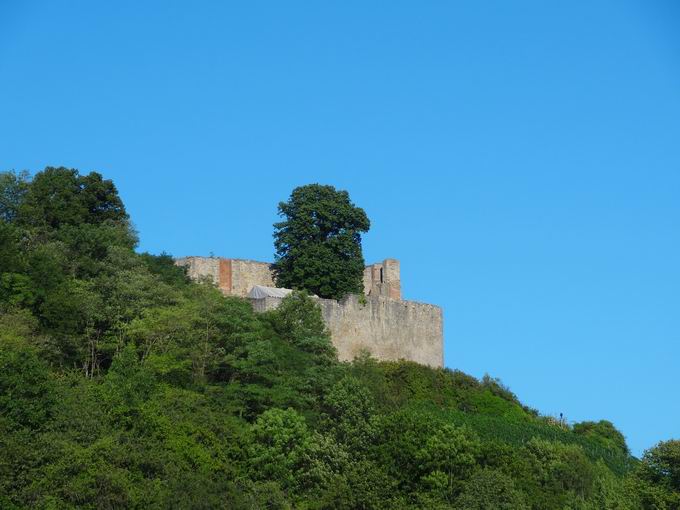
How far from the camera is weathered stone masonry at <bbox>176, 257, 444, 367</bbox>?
5938 cm

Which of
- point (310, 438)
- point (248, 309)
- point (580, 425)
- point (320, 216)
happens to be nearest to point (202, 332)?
point (248, 309)

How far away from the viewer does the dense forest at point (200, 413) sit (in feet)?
139

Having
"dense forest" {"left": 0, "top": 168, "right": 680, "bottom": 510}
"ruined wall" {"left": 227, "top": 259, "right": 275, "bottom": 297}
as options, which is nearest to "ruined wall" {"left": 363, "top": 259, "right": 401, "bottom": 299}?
"ruined wall" {"left": 227, "top": 259, "right": 275, "bottom": 297}

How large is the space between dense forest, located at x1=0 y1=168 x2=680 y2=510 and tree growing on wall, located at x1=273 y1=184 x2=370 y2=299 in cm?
652

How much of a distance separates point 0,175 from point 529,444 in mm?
21957

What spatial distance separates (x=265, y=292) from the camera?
6125cm

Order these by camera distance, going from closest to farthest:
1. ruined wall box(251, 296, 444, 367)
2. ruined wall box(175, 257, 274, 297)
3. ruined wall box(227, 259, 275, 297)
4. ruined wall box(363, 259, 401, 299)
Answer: ruined wall box(251, 296, 444, 367), ruined wall box(175, 257, 274, 297), ruined wall box(227, 259, 275, 297), ruined wall box(363, 259, 401, 299)

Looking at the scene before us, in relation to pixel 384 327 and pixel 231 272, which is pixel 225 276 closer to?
pixel 231 272

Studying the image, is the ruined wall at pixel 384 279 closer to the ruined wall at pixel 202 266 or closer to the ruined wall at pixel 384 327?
the ruined wall at pixel 384 327

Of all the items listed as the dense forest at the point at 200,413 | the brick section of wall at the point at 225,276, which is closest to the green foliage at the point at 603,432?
the dense forest at the point at 200,413

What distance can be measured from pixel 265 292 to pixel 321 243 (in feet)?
12.5

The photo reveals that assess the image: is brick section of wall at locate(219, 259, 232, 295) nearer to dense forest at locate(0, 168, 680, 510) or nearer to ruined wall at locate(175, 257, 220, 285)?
ruined wall at locate(175, 257, 220, 285)

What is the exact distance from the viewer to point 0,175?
5856 centimetres

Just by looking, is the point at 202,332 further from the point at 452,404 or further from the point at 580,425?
the point at 580,425
